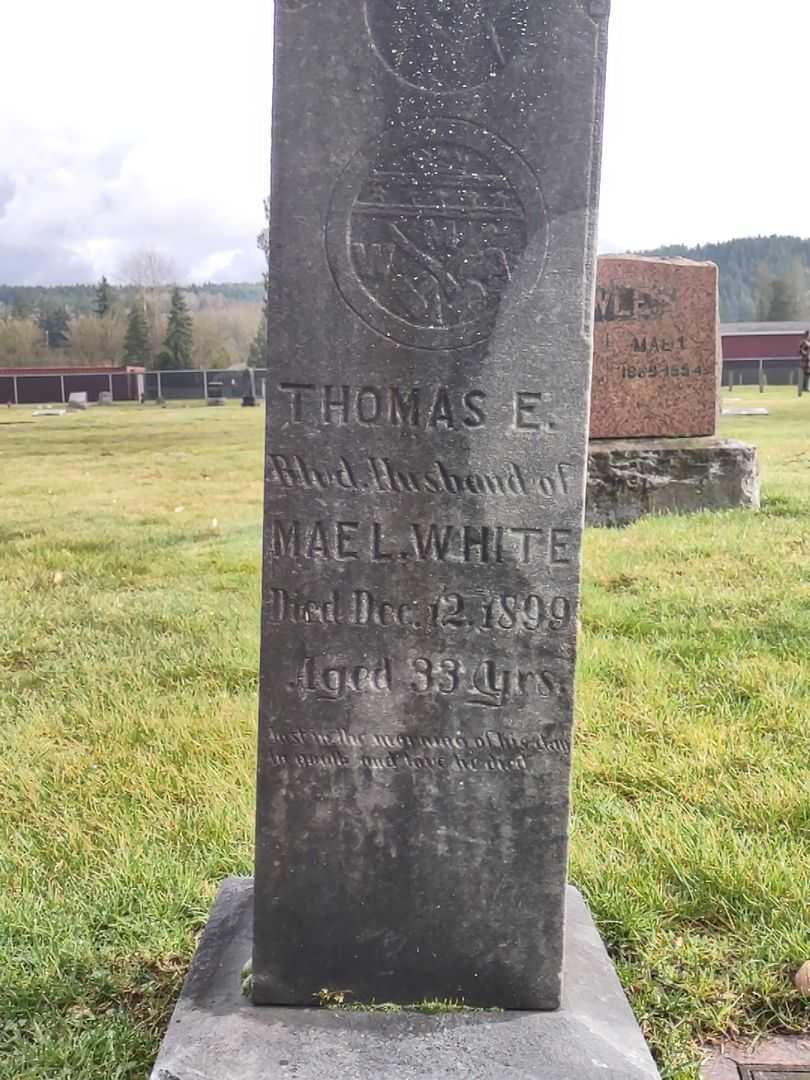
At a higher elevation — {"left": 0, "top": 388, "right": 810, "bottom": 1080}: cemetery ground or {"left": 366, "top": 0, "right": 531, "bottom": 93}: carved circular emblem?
{"left": 366, "top": 0, "right": 531, "bottom": 93}: carved circular emblem

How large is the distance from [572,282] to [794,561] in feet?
16.0

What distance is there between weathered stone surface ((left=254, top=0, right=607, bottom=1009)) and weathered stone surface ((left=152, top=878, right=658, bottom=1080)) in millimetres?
77

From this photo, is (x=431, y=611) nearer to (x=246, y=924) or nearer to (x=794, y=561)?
(x=246, y=924)

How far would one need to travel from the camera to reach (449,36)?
196cm

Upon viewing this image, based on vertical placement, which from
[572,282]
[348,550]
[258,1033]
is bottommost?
[258,1033]

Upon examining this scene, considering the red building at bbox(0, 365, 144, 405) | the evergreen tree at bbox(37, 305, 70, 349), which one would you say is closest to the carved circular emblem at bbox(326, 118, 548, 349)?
the red building at bbox(0, 365, 144, 405)

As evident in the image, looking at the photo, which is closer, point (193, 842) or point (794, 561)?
point (193, 842)

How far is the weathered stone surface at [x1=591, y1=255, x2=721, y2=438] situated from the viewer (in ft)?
27.2

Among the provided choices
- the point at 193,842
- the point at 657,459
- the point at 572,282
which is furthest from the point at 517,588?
the point at 657,459

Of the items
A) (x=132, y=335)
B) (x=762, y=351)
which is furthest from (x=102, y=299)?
(x=762, y=351)

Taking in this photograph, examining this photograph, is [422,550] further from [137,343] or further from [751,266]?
[751,266]

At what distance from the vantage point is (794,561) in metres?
6.32

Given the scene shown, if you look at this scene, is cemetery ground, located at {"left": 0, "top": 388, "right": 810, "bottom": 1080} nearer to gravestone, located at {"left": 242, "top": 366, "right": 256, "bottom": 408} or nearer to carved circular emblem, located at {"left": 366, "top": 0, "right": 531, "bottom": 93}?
carved circular emblem, located at {"left": 366, "top": 0, "right": 531, "bottom": 93}

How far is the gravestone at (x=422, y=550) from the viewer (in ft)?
6.52
